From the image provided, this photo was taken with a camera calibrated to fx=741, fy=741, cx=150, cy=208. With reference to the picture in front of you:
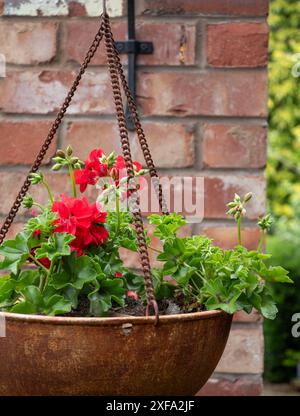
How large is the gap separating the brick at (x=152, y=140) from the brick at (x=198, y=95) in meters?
0.04

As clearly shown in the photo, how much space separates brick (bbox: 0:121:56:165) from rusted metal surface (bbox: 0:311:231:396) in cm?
66

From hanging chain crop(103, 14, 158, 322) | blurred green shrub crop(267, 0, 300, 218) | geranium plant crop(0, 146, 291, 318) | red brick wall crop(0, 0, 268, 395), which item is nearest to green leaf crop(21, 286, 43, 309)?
geranium plant crop(0, 146, 291, 318)

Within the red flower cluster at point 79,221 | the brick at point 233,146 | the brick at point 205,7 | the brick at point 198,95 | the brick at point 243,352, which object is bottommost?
the brick at point 243,352

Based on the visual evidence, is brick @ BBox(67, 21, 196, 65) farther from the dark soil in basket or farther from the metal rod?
the dark soil in basket

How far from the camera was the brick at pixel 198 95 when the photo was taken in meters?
1.55

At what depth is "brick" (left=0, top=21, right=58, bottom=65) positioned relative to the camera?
1.57 metres

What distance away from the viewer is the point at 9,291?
1.07m

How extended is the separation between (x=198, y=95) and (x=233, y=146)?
0.13m

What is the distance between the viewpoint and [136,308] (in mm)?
1106

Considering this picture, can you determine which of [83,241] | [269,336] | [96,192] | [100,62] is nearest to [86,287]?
[83,241]

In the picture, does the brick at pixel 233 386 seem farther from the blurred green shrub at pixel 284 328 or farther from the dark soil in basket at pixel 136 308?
the blurred green shrub at pixel 284 328

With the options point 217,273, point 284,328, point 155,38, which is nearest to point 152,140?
point 155,38

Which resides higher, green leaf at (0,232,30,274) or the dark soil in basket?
green leaf at (0,232,30,274)

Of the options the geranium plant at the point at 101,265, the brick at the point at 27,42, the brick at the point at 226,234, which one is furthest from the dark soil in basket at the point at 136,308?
the brick at the point at 27,42
